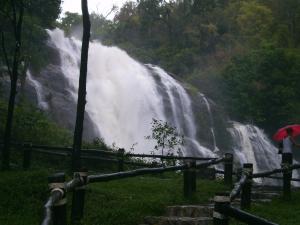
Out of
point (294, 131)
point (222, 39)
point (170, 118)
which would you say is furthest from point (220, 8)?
point (294, 131)

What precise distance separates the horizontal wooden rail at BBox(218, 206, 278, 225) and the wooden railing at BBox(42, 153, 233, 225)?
145cm

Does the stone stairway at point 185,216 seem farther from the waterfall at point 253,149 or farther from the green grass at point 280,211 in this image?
the waterfall at point 253,149

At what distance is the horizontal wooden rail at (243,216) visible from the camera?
374 cm

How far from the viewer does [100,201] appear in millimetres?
9148

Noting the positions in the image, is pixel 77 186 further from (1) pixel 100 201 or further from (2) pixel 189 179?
(2) pixel 189 179

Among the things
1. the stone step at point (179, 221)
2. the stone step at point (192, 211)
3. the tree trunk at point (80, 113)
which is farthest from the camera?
the tree trunk at point (80, 113)

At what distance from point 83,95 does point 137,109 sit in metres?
18.8

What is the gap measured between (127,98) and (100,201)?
75.0 ft

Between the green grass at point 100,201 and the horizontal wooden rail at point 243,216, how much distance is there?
3425 millimetres

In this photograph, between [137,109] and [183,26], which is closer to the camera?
[137,109]

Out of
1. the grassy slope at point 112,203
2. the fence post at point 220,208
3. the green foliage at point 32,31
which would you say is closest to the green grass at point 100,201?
the grassy slope at point 112,203

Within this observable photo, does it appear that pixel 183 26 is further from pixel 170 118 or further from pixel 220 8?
pixel 170 118

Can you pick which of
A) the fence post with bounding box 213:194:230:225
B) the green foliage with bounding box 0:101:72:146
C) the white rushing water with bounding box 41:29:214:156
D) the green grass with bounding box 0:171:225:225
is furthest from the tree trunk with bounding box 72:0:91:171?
the white rushing water with bounding box 41:29:214:156

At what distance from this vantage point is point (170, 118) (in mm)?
30812
